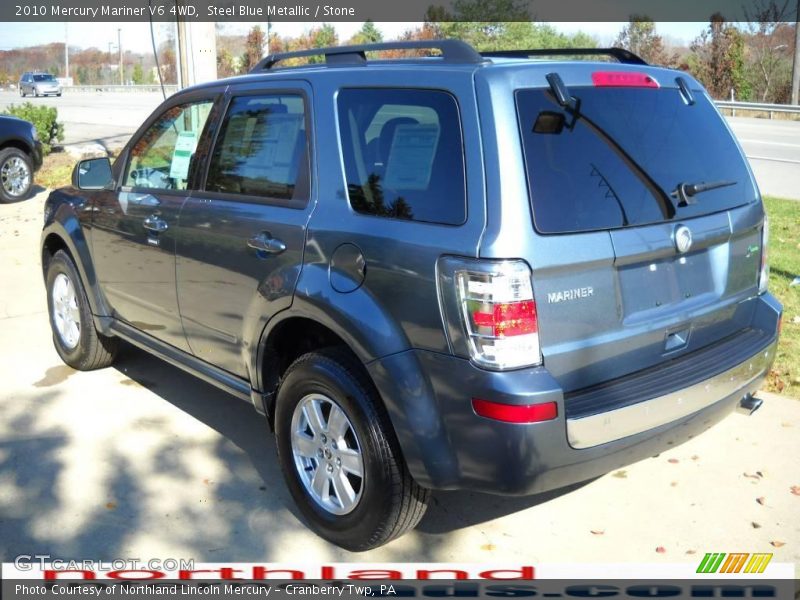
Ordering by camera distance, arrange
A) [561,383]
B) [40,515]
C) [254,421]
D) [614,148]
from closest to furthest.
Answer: [561,383] < [614,148] < [40,515] < [254,421]

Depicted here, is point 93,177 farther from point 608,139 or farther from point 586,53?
point 608,139

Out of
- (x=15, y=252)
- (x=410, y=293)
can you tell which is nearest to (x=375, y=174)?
(x=410, y=293)

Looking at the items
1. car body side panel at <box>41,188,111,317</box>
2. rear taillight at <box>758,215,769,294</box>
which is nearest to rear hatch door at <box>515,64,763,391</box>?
rear taillight at <box>758,215,769,294</box>

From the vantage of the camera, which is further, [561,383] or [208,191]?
[208,191]

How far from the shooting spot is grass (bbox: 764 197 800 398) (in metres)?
5.18

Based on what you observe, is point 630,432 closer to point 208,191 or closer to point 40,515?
point 208,191

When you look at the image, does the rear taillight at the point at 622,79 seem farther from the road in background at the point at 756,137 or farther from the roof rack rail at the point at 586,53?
the road in background at the point at 756,137

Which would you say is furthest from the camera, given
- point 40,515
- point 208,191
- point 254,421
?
point 254,421

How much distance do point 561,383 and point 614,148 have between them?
0.91m

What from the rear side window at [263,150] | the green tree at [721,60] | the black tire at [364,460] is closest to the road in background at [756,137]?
the green tree at [721,60]

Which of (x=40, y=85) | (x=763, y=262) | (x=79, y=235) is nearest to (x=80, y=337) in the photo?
(x=79, y=235)

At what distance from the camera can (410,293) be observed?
2922mm

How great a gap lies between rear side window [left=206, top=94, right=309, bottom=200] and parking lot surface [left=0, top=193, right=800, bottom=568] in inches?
56.4

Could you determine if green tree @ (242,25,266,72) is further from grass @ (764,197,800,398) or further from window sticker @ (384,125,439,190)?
window sticker @ (384,125,439,190)
